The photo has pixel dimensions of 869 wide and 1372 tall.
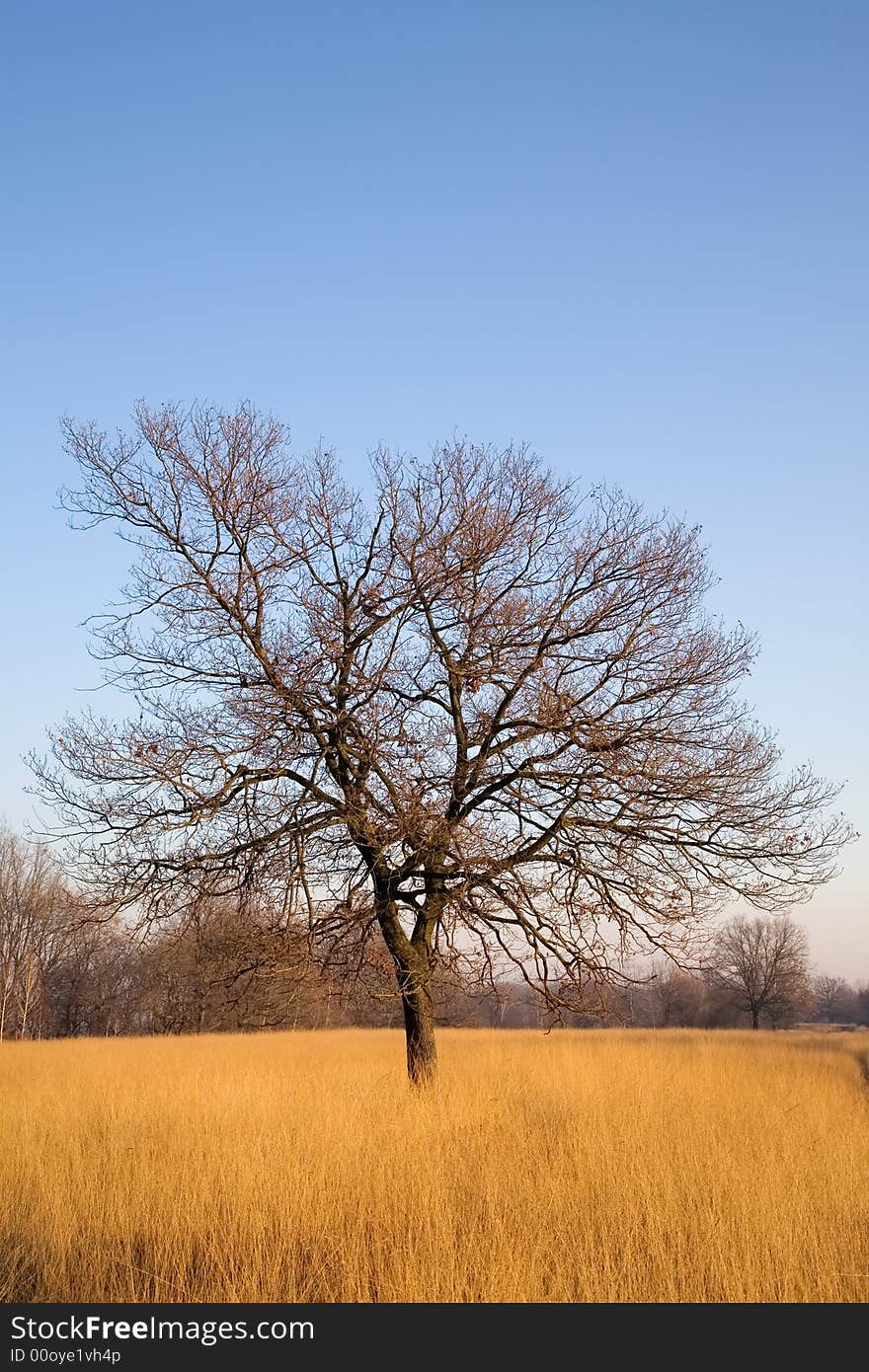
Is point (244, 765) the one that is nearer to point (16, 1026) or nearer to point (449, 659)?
point (449, 659)

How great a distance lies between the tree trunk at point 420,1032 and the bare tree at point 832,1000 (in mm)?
100730

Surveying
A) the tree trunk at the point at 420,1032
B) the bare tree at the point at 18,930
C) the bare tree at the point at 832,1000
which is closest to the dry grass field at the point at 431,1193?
the tree trunk at the point at 420,1032

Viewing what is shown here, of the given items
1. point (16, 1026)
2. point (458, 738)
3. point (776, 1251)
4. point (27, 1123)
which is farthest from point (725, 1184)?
point (16, 1026)

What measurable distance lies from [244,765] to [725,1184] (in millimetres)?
6502

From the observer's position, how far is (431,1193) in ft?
22.4

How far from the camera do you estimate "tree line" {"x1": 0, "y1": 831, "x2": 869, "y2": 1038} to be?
11500 millimetres

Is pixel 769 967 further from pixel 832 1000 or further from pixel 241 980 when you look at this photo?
pixel 832 1000

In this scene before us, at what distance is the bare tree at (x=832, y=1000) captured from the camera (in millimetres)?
110250

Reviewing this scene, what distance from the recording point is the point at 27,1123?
10.2 m

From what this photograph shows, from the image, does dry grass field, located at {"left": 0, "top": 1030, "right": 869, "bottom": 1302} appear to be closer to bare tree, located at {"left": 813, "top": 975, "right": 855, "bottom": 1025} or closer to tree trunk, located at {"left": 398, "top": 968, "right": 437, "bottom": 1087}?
tree trunk, located at {"left": 398, "top": 968, "right": 437, "bottom": 1087}

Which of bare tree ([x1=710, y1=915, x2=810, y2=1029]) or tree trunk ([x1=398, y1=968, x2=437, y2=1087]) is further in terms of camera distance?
bare tree ([x1=710, y1=915, x2=810, y2=1029])

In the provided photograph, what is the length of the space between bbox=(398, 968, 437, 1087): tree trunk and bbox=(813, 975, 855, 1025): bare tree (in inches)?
3966

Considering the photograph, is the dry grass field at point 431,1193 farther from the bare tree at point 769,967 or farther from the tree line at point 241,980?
the bare tree at point 769,967

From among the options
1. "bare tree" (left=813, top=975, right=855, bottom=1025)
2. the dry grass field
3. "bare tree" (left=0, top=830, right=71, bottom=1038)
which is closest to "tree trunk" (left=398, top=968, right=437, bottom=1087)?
the dry grass field
